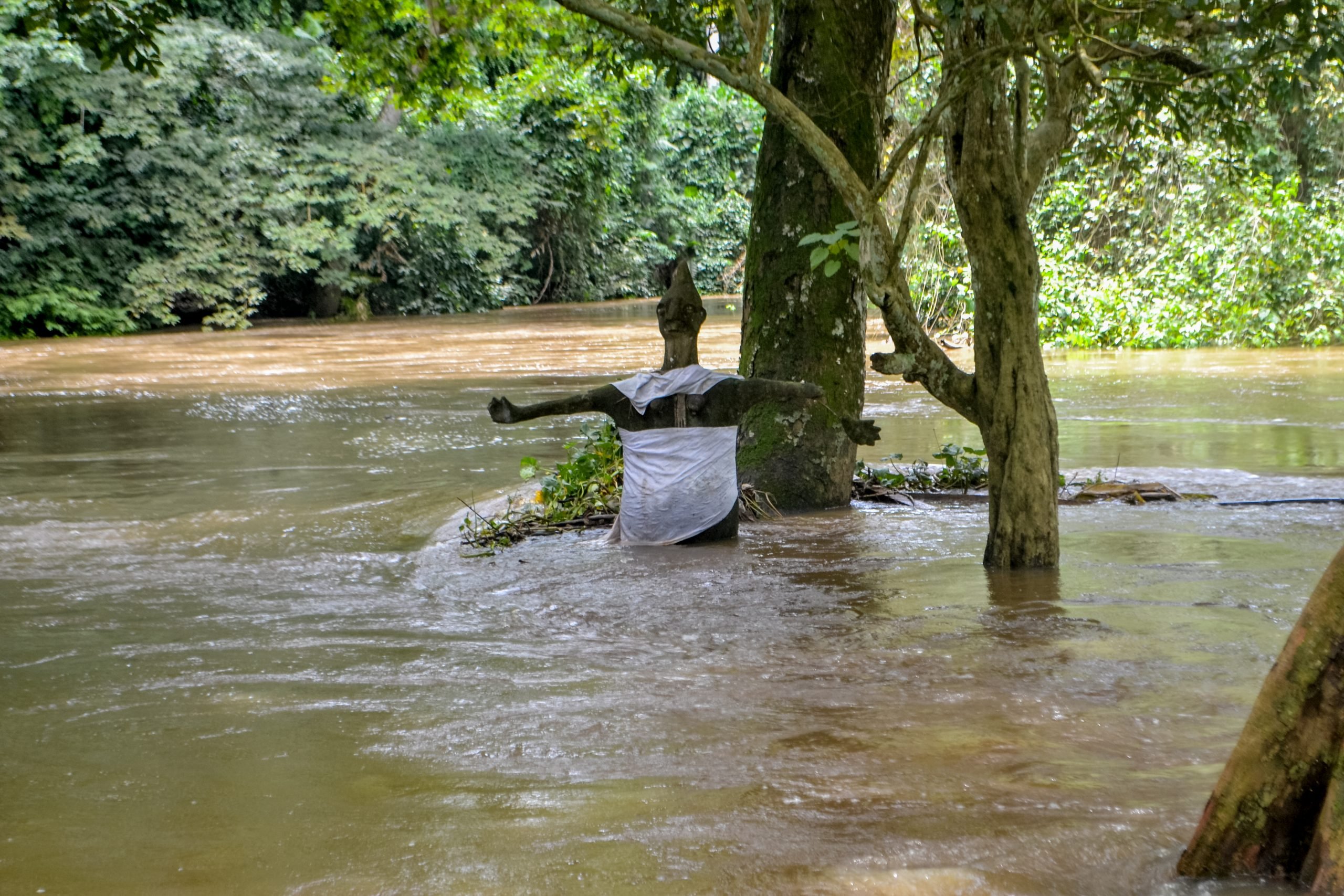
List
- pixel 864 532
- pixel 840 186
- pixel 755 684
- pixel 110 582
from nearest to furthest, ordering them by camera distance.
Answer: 1. pixel 755 684
2. pixel 840 186
3. pixel 110 582
4. pixel 864 532

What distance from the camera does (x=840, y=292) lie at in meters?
8.49

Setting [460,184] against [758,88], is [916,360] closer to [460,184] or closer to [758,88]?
[758,88]

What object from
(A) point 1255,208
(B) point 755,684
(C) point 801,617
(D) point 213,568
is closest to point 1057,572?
(C) point 801,617

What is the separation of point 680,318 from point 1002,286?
216 centimetres

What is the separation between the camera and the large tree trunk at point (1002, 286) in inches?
233

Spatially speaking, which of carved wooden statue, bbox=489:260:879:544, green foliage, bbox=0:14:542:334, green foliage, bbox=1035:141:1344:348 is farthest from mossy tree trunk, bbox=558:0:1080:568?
green foliage, bbox=0:14:542:334

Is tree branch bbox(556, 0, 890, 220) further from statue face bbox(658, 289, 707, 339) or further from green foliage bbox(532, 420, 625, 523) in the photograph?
green foliage bbox(532, 420, 625, 523)

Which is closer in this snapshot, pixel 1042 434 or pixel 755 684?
pixel 755 684

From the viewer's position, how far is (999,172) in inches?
233

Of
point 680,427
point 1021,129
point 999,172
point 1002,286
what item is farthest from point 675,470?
point 1021,129

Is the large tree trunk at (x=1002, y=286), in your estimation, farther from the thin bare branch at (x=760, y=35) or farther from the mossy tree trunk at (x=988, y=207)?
the thin bare branch at (x=760, y=35)

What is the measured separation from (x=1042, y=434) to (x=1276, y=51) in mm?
2181

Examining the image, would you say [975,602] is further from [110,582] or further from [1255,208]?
[1255,208]

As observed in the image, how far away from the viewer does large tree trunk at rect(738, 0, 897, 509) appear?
8414 mm
